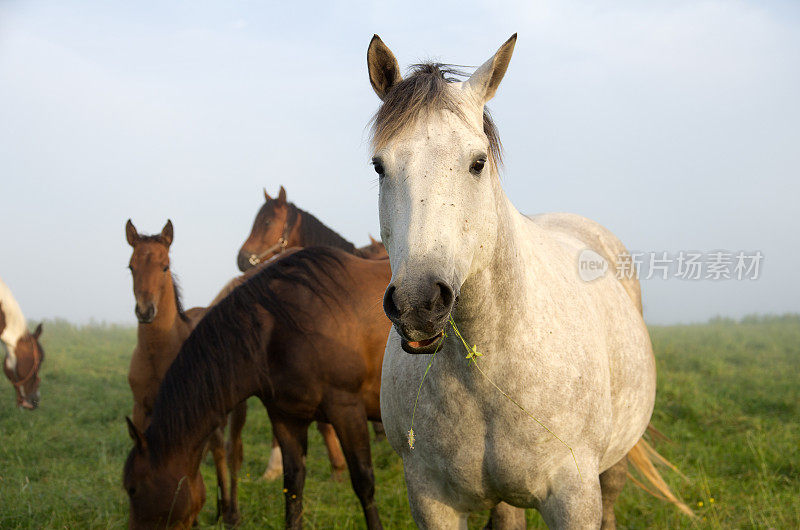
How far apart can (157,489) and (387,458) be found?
9.62 ft

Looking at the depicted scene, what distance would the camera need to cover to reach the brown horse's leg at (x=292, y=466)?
150 inches

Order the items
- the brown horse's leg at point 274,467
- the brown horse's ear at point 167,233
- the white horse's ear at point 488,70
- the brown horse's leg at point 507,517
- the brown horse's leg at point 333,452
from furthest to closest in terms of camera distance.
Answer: the brown horse's leg at point 274,467 < the brown horse's leg at point 333,452 < the brown horse's ear at point 167,233 < the brown horse's leg at point 507,517 < the white horse's ear at point 488,70

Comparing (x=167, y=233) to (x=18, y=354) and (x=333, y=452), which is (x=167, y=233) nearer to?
(x=333, y=452)

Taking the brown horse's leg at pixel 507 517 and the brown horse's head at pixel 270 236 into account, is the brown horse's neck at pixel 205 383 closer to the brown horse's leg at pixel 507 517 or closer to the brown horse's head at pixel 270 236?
the brown horse's leg at pixel 507 517

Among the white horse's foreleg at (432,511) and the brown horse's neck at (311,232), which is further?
the brown horse's neck at (311,232)

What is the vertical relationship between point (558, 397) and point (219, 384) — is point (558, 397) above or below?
above

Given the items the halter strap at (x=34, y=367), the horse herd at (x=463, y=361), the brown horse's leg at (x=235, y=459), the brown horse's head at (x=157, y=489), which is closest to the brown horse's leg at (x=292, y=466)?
the horse herd at (x=463, y=361)

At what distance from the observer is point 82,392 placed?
9062mm

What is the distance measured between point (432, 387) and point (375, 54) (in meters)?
1.16

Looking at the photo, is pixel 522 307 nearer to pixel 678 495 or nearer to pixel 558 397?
pixel 558 397

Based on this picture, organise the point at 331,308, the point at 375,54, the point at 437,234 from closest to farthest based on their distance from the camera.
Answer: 1. the point at 437,234
2. the point at 375,54
3. the point at 331,308

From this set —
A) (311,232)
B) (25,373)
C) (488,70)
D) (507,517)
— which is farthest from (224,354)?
(25,373)

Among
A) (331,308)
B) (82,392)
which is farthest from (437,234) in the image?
(82,392)

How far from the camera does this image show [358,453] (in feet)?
12.1
